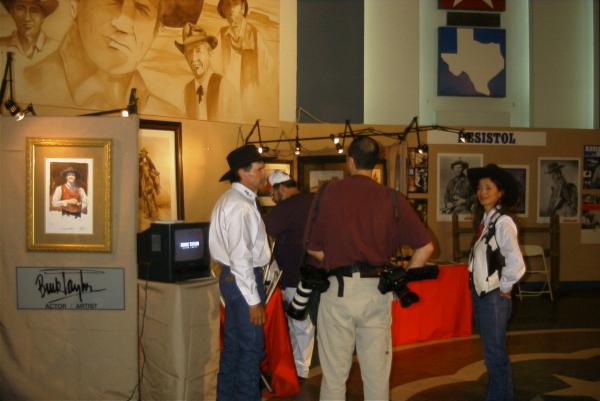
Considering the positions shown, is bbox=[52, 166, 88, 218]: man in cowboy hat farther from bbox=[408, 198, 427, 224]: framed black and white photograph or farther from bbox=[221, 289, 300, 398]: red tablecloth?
bbox=[408, 198, 427, 224]: framed black and white photograph

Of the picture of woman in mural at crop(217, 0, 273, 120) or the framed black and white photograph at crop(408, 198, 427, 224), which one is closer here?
the picture of woman in mural at crop(217, 0, 273, 120)

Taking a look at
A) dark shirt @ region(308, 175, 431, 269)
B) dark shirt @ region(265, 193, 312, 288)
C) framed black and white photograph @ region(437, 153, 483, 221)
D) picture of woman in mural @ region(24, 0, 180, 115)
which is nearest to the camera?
dark shirt @ region(308, 175, 431, 269)

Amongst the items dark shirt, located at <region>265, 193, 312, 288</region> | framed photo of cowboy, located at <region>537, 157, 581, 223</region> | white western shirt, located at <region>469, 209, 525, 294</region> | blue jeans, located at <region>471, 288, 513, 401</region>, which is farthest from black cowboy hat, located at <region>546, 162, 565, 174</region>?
blue jeans, located at <region>471, 288, 513, 401</region>

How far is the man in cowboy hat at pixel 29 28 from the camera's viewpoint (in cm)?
710

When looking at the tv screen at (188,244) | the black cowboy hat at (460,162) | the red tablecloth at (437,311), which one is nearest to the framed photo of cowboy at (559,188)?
the black cowboy hat at (460,162)

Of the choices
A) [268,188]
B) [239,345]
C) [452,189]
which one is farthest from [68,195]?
[452,189]

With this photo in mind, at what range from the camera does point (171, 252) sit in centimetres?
466

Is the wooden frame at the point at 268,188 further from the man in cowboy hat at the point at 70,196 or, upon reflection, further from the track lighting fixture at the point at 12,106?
the man in cowboy hat at the point at 70,196

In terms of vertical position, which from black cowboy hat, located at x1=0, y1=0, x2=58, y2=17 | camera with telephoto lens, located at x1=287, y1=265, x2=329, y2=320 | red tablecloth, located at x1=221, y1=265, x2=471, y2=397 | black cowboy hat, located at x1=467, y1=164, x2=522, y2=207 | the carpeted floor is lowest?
the carpeted floor

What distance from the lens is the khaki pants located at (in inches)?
142

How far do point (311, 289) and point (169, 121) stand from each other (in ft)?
16.1

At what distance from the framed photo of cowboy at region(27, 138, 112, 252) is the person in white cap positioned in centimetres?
163

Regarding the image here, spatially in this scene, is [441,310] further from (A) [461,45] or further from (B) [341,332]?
(A) [461,45]

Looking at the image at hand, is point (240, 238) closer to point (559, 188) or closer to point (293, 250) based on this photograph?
point (293, 250)
